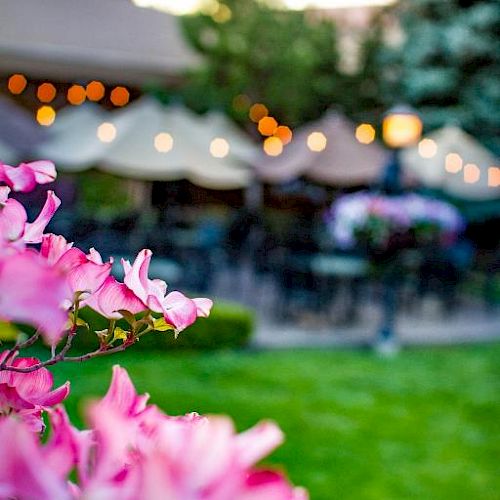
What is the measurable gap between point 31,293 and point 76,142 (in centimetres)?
1140

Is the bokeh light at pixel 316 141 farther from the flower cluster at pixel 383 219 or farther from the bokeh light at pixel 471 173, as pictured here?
the flower cluster at pixel 383 219

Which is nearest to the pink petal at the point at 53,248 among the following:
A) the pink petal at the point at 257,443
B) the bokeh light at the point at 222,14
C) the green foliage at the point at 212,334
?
the pink petal at the point at 257,443

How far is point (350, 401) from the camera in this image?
743 cm

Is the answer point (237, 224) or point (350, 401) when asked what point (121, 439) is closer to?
point (350, 401)

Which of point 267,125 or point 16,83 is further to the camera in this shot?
point 16,83

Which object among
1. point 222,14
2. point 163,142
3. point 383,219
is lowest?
point 383,219

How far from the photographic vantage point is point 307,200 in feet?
67.4

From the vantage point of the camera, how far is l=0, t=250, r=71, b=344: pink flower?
55cm

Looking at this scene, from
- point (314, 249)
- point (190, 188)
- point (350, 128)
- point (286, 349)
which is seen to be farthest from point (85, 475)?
point (190, 188)

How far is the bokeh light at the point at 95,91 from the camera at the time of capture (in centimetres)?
2002

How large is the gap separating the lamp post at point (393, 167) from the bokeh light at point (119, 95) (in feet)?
37.9

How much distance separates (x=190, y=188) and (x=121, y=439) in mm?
20146

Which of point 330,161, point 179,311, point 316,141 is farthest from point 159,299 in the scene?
A: point 316,141

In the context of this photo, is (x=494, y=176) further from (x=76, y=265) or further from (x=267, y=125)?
(x=76, y=265)
